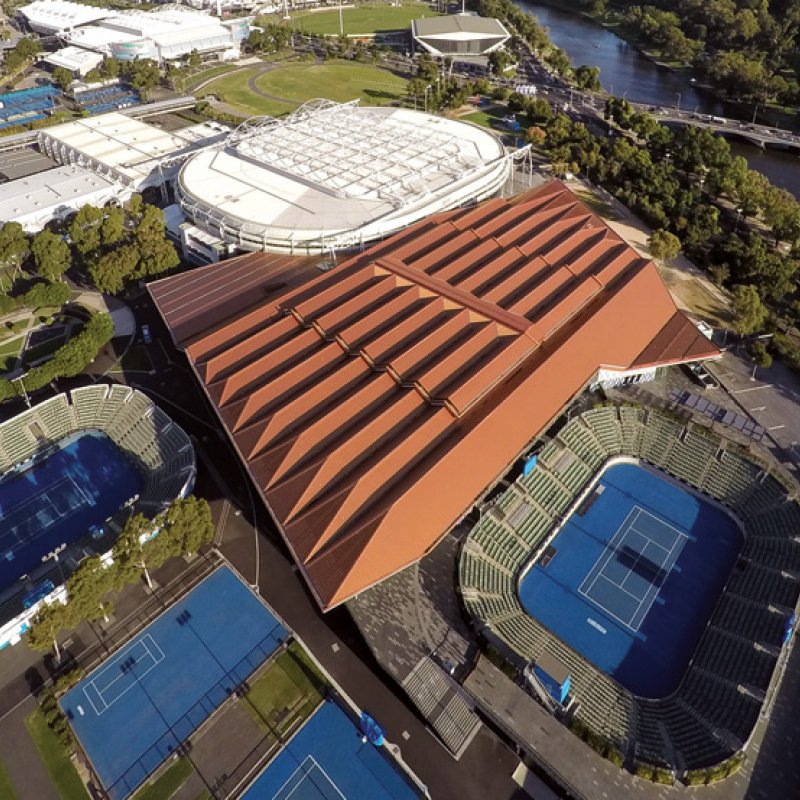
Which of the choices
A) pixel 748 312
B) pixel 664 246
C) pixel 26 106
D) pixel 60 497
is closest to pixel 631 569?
pixel 748 312

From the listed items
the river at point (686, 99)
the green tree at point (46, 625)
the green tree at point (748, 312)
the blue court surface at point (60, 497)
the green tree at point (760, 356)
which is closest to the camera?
the green tree at point (46, 625)

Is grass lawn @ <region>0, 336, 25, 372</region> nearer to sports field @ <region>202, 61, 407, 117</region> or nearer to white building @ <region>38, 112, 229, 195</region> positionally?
white building @ <region>38, 112, 229, 195</region>

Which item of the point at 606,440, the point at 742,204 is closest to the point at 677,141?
the point at 742,204

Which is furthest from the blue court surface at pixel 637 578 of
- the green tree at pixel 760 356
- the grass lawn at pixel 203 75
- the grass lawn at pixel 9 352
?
the grass lawn at pixel 203 75

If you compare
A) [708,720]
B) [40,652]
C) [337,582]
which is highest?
[337,582]

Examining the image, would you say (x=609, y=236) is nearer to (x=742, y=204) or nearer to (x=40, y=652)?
(x=742, y=204)

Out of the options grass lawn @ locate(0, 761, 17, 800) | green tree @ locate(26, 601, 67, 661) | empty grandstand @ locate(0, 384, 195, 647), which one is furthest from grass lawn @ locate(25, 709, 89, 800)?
empty grandstand @ locate(0, 384, 195, 647)

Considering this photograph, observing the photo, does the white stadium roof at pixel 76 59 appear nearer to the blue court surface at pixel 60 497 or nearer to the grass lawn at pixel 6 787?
the blue court surface at pixel 60 497
